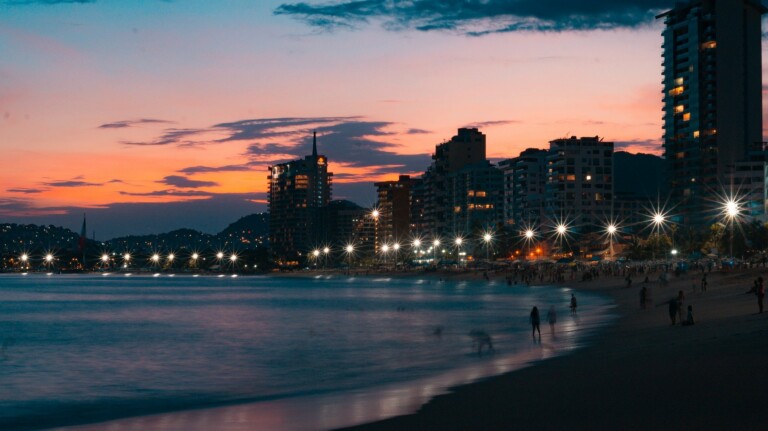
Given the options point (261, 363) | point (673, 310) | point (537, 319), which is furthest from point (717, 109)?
point (261, 363)

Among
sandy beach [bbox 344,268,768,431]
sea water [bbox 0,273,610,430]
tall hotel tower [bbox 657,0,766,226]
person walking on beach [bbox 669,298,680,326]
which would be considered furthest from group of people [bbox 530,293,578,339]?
tall hotel tower [bbox 657,0,766,226]

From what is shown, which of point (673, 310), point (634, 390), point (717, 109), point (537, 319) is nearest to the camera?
point (634, 390)

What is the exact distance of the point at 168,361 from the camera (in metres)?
38.4

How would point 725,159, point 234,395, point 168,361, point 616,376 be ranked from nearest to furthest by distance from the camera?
point 616,376, point 234,395, point 168,361, point 725,159

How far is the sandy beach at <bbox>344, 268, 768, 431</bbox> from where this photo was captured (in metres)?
15.2

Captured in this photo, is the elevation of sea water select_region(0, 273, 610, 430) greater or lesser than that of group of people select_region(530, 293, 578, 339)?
lesser

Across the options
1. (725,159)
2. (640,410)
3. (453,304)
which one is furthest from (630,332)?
(725,159)

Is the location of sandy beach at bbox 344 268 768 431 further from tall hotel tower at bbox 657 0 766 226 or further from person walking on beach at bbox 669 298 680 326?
tall hotel tower at bbox 657 0 766 226

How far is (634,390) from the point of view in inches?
723

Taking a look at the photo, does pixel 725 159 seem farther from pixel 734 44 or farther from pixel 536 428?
pixel 536 428

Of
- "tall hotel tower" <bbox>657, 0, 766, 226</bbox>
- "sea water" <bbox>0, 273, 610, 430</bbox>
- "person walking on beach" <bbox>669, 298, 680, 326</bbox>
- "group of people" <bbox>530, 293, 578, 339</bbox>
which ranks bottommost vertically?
"sea water" <bbox>0, 273, 610, 430</bbox>

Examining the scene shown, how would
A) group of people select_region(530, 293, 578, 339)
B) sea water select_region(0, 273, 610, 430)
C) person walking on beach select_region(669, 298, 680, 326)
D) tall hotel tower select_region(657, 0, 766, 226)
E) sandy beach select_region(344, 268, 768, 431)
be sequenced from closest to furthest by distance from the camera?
sandy beach select_region(344, 268, 768, 431), sea water select_region(0, 273, 610, 430), person walking on beach select_region(669, 298, 680, 326), group of people select_region(530, 293, 578, 339), tall hotel tower select_region(657, 0, 766, 226)

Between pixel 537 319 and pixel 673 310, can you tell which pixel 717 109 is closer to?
pixel 537 319

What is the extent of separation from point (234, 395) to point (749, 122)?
645 feet
